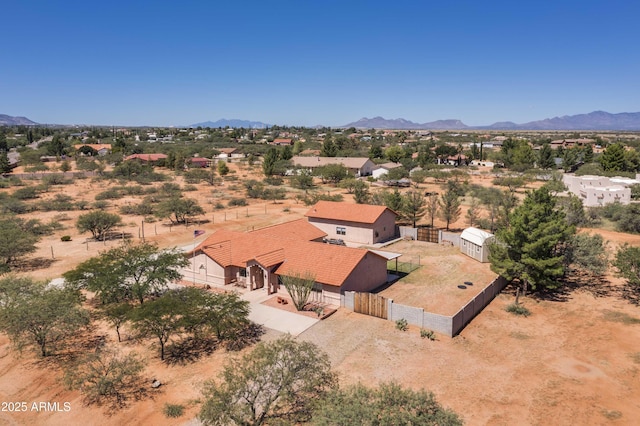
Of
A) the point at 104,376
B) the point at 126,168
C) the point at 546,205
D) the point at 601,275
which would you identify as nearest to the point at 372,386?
the point at 104,376

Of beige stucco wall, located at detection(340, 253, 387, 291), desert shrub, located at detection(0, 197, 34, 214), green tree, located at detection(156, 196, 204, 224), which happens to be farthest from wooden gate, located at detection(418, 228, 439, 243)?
desert shrub, located at detection(0, 197, 34, 214)

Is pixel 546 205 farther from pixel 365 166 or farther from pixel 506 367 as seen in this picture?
pixel 365 166

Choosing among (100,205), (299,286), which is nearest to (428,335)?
(299,286)

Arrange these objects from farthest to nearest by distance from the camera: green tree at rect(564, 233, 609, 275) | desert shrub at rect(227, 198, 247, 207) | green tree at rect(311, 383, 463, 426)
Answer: desert shrub at rect(227, 198, 247, 207) < green tree at rect(564, 233, 609, 275) < green tree at rect(311, 383, 463, 426)

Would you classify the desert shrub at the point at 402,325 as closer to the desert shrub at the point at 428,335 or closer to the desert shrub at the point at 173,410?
the desert shrub at the point at 428,335

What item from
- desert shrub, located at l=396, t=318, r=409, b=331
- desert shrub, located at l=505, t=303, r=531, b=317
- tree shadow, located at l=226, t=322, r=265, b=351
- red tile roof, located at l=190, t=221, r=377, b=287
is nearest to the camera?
tree shadow, located at l=226, t=322, r=265, b=351

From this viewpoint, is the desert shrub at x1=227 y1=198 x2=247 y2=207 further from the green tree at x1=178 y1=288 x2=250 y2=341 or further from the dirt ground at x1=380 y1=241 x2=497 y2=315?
the green tree at x1=178 y1=288 x2=250 y2=341

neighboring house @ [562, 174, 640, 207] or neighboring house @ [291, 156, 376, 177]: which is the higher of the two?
neighboring house @ [291, 156, 376, 177]
